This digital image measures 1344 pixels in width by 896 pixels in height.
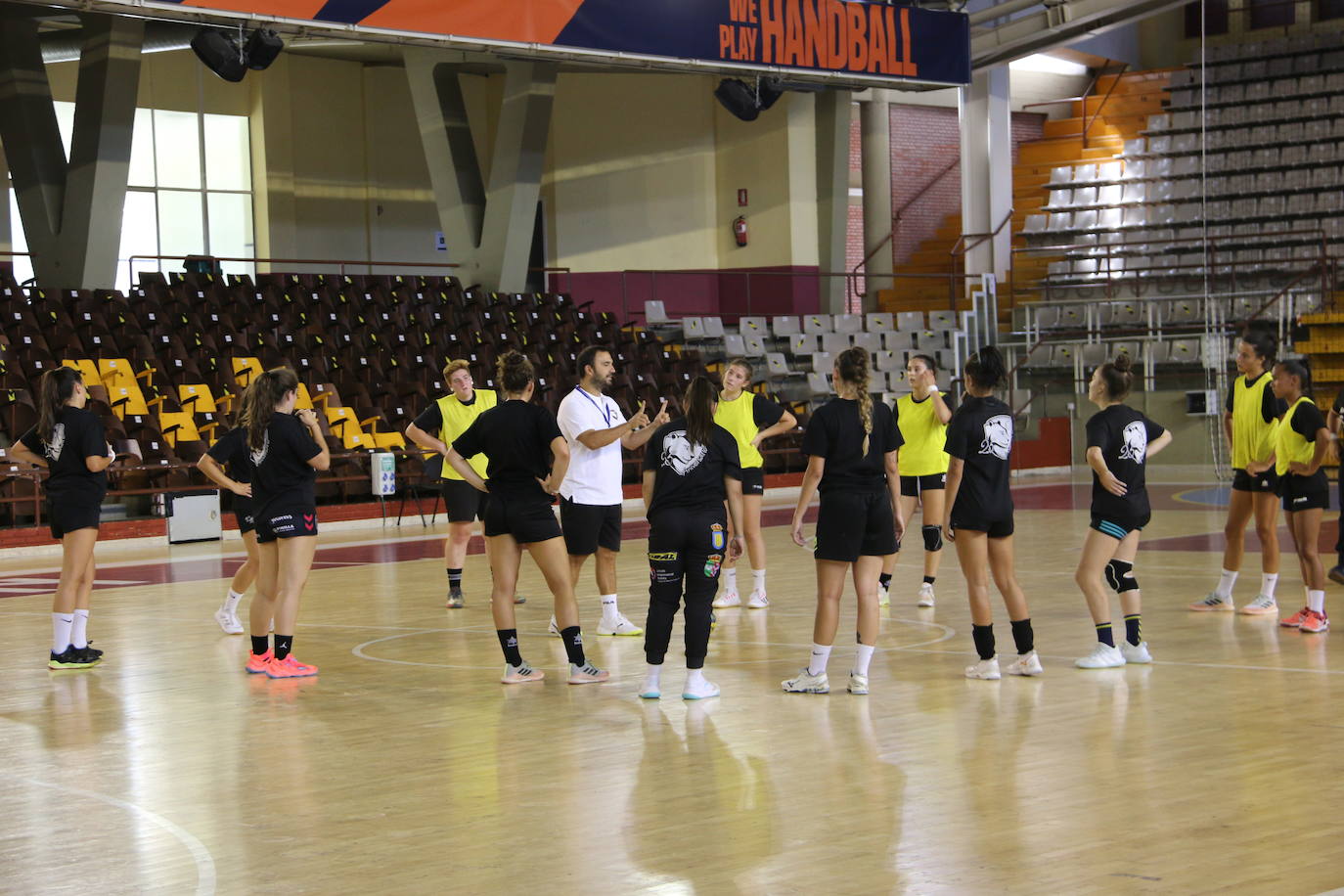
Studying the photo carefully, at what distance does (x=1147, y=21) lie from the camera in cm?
3728

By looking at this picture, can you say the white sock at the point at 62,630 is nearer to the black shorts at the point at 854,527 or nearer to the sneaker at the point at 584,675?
the sneaker at the point at 584,675

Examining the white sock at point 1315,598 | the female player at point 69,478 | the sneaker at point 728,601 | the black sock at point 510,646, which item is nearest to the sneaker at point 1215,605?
the white sock at point 1315,598

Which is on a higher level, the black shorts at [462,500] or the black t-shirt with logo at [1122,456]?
the black t-shirt with logo at [1122,456]

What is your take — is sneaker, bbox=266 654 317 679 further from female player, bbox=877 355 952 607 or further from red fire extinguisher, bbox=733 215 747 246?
red fire extinguisher, bbox=733 215 747 246

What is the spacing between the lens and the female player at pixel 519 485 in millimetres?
8141

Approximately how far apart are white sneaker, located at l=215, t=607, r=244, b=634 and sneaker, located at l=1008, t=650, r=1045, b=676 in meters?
5.50

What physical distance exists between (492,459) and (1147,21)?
3310 centimetres

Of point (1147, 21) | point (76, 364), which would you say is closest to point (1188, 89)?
point (1147, 21)

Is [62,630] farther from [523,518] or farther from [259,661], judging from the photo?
[523,518]

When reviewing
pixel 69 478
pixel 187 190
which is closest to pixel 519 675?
pixel 69 478

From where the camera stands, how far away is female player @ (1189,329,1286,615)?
10.3 m

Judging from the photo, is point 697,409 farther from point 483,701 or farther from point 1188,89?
point 1188,89

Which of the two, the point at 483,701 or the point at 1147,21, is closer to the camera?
the point at 483,701

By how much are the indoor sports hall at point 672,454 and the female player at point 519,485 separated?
34mm
